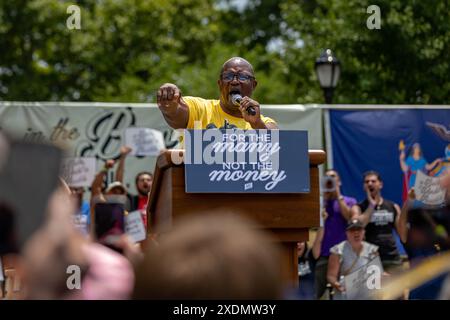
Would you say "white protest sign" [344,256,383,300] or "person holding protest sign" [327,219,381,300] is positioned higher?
"person holding protest sign" [327,219,381,300]

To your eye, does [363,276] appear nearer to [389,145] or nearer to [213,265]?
[389,145]

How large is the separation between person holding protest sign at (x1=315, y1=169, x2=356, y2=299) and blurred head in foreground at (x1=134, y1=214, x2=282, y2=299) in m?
8.06

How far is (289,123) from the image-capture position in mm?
11789

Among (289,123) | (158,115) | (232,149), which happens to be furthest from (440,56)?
(232,149)

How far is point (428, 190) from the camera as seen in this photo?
A: 36.3 ft

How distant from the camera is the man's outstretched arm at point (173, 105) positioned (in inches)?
227

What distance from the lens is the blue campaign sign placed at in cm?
525

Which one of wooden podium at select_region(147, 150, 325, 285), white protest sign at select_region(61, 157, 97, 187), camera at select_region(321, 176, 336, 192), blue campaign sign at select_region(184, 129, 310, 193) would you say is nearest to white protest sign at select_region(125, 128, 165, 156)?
white protest sign at select_region(61, 157, 97, 187)

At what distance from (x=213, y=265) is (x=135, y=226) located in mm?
8263

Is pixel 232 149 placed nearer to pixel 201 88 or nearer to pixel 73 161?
pixel 73 161

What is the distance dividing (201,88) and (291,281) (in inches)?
851

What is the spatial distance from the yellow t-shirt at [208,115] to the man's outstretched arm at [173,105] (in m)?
0.06

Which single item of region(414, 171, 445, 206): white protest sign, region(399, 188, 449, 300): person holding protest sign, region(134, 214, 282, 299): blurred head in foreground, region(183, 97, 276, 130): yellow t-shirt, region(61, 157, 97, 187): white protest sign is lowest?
region(399, 188, 449, 300): person holding protest sign

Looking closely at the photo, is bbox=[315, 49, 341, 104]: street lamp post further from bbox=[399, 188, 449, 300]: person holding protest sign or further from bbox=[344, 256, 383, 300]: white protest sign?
bbox=[344, 256, 383, 300]: white protest sign
